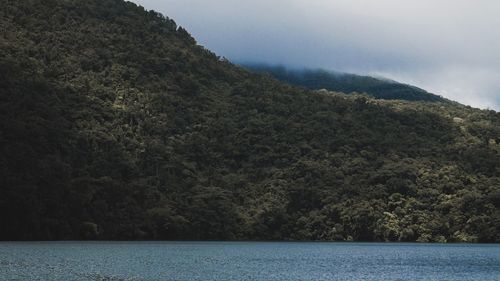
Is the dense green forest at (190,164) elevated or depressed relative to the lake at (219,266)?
elevated

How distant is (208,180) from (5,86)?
4903 centimetres

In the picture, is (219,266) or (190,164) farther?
(190,164)

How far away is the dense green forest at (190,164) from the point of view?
394ft

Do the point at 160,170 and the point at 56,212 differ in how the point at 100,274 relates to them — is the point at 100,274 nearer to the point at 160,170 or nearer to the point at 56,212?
the point at 56,212

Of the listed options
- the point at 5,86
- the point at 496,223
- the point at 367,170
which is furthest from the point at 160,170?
the point at 496,223

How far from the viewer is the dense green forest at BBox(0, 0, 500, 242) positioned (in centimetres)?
12006

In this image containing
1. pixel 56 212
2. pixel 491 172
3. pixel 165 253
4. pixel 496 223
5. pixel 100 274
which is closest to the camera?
pixel 100 274

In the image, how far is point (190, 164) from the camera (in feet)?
531

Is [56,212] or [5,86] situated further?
[5,86]

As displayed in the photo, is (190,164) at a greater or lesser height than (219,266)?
greater

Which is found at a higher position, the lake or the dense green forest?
the dense green forest

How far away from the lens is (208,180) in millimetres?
159250

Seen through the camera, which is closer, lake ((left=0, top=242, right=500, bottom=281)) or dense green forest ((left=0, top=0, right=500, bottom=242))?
lake ((left=0, top=242, right=500, bottom=281))

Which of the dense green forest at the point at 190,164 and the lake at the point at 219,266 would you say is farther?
the dense green forest at the point at 190,164
